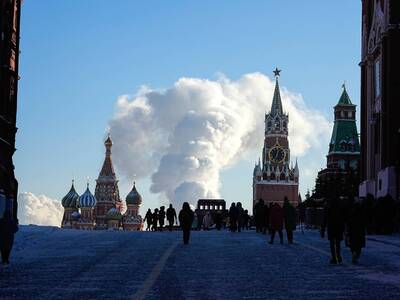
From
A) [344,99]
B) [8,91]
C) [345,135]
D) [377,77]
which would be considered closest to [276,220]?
[8,91]

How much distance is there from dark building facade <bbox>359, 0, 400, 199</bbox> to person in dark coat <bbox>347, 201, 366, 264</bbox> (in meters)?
29.8

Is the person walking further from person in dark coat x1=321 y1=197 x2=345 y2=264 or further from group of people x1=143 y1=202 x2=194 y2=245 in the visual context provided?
person in dark coat x1=321 y1=197 x2=345 y2=264

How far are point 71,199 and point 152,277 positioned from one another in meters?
182

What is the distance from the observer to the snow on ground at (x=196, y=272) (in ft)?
50.2

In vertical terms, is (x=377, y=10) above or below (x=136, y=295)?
above

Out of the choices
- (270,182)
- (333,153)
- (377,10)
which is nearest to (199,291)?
(377,10)

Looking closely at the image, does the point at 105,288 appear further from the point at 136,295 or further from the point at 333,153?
the point at 333,153

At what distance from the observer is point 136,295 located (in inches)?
585

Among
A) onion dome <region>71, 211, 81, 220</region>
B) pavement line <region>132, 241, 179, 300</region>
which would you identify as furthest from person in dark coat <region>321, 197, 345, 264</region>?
onion dome <region>71, 211, 81, 220</region>

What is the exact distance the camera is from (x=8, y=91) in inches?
1649

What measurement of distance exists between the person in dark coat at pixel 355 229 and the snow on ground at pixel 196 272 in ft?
1.60

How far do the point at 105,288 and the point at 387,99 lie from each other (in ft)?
136

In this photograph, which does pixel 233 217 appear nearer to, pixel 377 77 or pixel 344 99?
pixel 377 77

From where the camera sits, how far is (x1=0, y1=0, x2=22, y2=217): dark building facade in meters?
39.7
